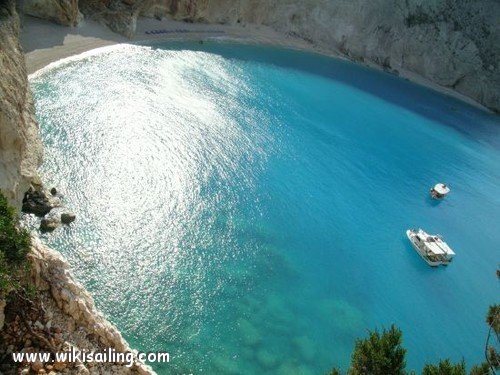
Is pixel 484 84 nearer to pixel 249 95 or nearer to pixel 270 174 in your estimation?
pixel 249 95

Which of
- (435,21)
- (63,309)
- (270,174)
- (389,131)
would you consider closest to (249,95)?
(270,174)

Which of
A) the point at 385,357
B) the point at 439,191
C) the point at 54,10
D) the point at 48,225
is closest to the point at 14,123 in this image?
the point at 48,225

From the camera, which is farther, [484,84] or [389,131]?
[484,84]

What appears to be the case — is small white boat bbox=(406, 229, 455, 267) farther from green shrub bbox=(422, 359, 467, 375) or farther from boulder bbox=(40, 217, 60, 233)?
boulder bbox=(40, 217, 60, 233)

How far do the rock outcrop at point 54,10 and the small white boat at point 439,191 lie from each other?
2069 inches

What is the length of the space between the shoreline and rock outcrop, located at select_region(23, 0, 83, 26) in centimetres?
76

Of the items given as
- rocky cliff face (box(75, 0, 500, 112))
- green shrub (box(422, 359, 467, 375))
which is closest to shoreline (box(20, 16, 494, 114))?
rocky cliff face (box(75, 0, 500, 112))

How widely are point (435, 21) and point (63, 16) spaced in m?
88.9

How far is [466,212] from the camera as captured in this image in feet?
194

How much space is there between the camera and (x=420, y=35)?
110938 mm

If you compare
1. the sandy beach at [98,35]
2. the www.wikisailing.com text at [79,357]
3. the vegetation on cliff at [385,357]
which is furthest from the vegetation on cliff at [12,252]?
the sandy beach at [98,35]

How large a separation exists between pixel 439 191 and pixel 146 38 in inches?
1897

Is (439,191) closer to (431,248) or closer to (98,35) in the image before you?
(431,248)

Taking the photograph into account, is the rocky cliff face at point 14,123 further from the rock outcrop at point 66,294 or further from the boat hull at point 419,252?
the boat hull at point 419,252
